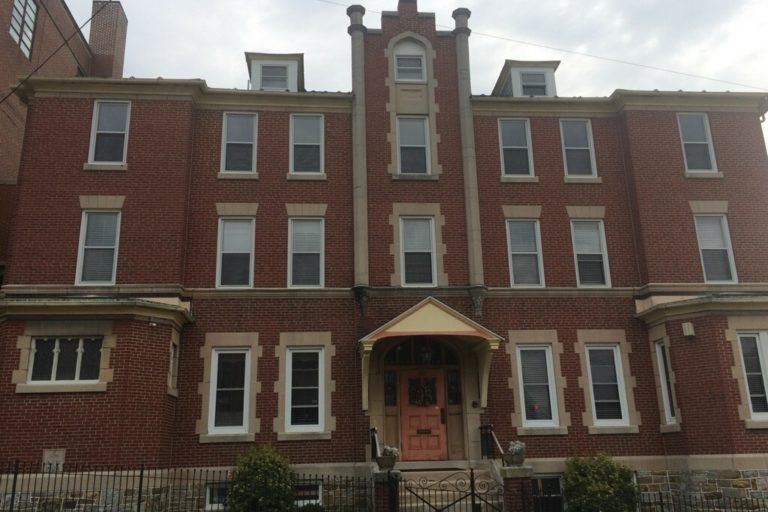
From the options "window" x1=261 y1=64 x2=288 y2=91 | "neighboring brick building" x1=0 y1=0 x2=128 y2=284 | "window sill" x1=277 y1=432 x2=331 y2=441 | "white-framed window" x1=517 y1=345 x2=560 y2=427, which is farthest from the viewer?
"neighboring brick building" x1=0 y1=0 x2=128 y2=284

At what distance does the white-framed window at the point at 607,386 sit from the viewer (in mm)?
17797

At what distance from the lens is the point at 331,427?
55.9 ft

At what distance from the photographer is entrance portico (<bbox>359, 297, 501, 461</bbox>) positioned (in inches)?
658

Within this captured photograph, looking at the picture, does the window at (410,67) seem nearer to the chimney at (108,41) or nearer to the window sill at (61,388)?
the window sill at (61,388)

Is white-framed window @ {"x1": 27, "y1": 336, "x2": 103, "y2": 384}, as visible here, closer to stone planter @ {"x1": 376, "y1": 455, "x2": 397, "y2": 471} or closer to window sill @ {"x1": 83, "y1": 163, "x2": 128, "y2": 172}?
window sill @ {"x1": 83, "y1": 163, "x2": 128, "y2": 172}

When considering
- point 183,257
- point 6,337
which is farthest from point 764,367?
point 6,337

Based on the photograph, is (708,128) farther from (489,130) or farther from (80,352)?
(80,352)

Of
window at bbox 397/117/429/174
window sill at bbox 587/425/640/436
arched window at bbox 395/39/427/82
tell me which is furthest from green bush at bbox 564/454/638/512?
arched window at bbox 395/39/427/82

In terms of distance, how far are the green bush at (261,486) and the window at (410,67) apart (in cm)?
1216

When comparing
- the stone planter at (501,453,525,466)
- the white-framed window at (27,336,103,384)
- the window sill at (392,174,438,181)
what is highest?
the window sill at (392,174,438,181)

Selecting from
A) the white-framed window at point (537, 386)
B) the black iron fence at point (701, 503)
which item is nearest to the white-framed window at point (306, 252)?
the white-framed window at point (537, 386)

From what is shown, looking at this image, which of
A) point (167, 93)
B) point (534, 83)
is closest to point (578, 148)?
point (534, 83)

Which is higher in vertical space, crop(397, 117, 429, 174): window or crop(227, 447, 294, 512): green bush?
crop(397, 117, 429, 174): window

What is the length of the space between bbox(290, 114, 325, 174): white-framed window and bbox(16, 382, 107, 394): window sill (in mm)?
8025
